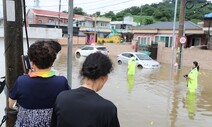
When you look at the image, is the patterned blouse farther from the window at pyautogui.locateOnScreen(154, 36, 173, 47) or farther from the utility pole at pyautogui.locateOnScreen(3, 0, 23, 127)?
the window at pyautogui.locateOnScreen(154, 36, 173, 47)

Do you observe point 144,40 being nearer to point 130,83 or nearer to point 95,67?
point 130,83

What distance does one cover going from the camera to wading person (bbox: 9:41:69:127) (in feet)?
8.45

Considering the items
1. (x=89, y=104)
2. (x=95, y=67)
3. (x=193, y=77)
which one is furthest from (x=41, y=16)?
(x=89, y=104)

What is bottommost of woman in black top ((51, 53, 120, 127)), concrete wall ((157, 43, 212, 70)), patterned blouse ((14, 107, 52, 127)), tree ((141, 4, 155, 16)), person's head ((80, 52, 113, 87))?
concrete wall ((157, 43, 212, 70))

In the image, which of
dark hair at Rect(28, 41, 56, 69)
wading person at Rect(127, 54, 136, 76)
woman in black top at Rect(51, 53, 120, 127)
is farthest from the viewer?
wading person at Rect(127, 54, 136, 76)

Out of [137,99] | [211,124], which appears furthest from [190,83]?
[211,124]

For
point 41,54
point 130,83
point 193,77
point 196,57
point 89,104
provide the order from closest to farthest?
point 89,104
point 41,54
point 193,77
point 130,83
point 196,57

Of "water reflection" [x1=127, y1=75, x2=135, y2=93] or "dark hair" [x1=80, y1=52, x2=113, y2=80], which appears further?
"water reflection" [x1=127, y1=75, x2=135, y2=93]

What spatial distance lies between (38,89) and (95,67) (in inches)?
25.9

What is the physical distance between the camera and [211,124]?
7.94 meters

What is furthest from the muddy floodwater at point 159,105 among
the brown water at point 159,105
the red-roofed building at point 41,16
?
the red-roofed building at point 41,16

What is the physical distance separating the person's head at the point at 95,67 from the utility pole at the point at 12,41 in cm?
119

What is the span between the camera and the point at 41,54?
8.42 feet

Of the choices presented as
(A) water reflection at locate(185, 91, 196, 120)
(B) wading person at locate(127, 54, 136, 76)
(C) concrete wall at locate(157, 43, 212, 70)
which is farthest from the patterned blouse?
(C) concrete wall at locate(157, 43, 212, 70)
